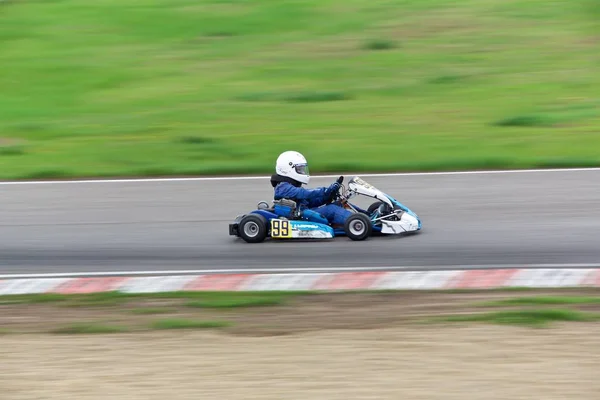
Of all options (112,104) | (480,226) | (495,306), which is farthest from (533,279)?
(112,104)

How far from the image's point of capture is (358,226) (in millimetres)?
12547

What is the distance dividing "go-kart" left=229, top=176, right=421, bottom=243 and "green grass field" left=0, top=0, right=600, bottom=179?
461cm

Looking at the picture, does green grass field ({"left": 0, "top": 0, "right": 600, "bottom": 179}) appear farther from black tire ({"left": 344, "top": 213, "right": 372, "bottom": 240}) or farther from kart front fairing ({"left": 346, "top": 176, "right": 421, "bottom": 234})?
black tire ({"left": 344, "top": 213, "right": 372, "bottom": 240})

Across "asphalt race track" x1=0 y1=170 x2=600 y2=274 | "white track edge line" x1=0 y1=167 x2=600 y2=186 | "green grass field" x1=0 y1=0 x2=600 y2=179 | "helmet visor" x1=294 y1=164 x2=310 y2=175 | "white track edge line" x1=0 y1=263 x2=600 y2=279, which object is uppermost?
"green grass field" x1=0 y1=0 x2=600 y2=179

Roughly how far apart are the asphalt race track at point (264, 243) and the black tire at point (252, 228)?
13 centimetres

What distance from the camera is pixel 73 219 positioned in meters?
14.5

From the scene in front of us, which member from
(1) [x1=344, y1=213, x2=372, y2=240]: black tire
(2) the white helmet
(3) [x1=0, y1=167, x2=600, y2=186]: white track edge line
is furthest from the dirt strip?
(3) [x1=0, y1=167, x2=600, y2=186]: white track edge line

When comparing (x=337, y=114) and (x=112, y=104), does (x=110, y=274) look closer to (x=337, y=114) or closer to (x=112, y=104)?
(x=337, y=114)

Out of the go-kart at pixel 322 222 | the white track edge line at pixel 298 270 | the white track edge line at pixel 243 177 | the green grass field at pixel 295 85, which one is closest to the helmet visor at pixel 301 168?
the go-kart at pixel 322 222

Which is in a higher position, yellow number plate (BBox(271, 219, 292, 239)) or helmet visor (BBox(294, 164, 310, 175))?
helmet visor (BBox(294, 164, 310, 175))

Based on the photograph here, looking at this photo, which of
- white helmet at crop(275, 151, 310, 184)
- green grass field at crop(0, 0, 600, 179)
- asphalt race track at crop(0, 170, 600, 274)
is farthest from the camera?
green grass field at crop(0, 0, 600, 179)

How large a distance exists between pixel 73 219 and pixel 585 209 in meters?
7.20

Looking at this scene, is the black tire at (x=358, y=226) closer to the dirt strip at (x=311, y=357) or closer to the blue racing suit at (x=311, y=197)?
the blue racing suit at (x=311, y=197)

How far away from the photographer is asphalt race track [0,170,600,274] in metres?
11.9
